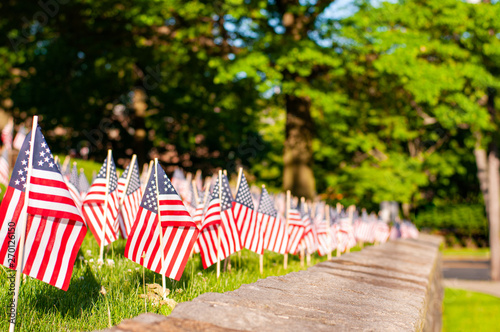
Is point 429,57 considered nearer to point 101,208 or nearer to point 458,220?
point 101,208

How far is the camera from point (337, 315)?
3809mm

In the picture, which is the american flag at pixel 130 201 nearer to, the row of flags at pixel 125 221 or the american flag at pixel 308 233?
the row of flags at pixel 125 221

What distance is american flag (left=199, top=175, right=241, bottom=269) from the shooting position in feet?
20.0

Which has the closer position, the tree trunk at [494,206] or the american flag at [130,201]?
the american flag at [130,201]

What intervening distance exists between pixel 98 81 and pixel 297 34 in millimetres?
9677

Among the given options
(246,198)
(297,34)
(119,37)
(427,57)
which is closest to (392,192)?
(427,57)

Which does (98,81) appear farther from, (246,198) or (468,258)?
(468,258)

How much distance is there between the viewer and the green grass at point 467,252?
37031mm

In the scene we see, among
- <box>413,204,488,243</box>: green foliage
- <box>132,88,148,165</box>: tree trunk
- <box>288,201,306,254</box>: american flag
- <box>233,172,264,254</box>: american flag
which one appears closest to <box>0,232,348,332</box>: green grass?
<box>233,172,264,254</box>: american flag

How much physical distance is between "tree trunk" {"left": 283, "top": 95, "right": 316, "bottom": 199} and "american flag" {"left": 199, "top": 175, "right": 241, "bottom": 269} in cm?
1021

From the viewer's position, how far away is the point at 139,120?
2336 centimetres

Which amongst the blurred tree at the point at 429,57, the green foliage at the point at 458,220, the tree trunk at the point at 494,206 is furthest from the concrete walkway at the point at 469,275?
the green foliage at the point at 458,220

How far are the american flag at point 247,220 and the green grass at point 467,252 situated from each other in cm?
3267

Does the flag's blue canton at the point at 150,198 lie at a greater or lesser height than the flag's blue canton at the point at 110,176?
lesser
